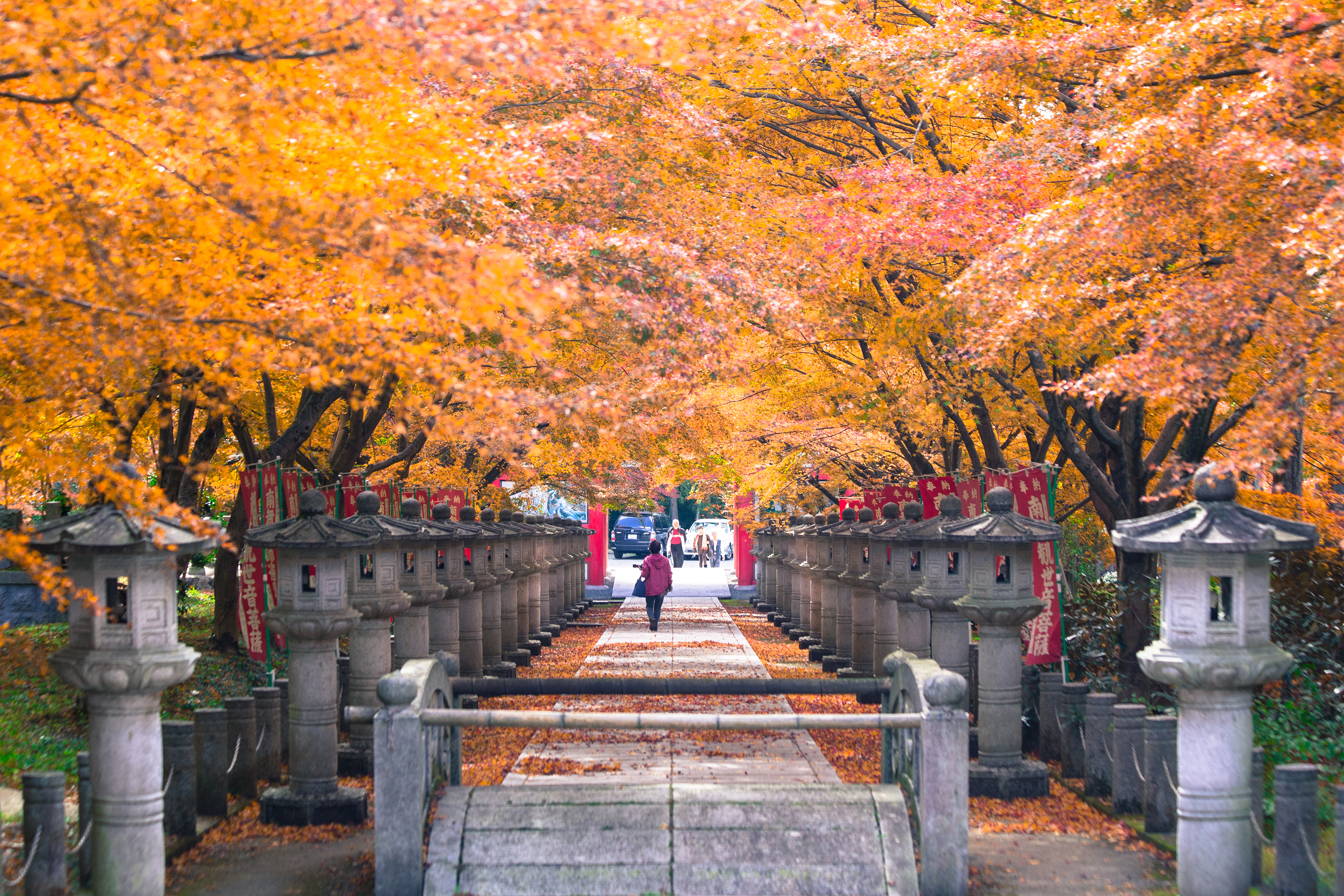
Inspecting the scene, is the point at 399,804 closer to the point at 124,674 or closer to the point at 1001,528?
the point at 124,674

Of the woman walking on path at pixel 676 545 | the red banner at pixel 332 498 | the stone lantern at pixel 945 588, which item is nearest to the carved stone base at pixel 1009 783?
the stone lantern at pixel 945 588

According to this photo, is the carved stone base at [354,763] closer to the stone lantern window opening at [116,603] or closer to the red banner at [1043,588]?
the stone lantern window opening at [116,603]

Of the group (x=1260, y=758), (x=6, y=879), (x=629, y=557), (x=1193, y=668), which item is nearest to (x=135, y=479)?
(x=6, y=879)

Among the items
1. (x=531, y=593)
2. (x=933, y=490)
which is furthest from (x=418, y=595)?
(x=531, y=593)

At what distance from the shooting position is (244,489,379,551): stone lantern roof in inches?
352

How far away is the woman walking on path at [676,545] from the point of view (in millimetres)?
47344

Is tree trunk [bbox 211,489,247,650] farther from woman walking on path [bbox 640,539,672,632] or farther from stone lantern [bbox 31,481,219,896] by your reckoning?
stone lantern [bbox 31,481,219,896]

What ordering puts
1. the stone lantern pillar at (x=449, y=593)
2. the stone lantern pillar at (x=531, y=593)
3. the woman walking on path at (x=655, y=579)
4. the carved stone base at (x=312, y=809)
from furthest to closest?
the woman walking on path at (x=655, y=579) → the stone lantern pillar at (x=531, y=593) → the stone lantern pillar at (x=449, y=593) → the carved stone base at (x=312, y=809)

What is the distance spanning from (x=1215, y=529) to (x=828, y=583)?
13146mm

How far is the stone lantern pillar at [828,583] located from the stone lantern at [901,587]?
259 centimetres

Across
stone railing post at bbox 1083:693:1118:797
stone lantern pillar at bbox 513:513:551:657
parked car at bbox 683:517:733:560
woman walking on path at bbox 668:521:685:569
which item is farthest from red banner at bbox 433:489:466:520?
parked car at bbox 683:517:733:560

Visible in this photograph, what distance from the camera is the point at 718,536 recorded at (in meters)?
62.4

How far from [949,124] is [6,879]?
13418 mm

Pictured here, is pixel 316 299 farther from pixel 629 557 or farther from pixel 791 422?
pixel 629 557
